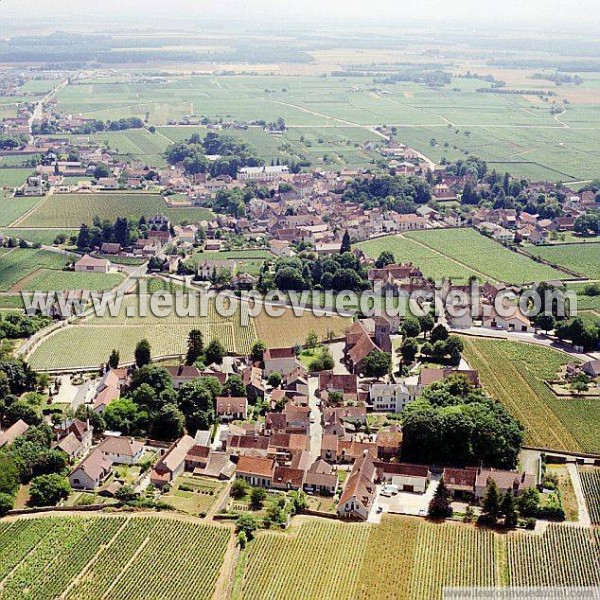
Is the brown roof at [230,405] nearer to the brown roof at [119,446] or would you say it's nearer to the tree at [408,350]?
the brown roof at [119,446]

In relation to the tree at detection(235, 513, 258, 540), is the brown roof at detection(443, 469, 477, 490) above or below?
above

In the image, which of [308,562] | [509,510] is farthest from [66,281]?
[509,510]

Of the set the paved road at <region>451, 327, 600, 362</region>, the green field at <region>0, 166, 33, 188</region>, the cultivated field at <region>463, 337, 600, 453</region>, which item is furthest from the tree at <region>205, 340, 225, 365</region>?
the green field at <region>0, 166, 33, 188</region>

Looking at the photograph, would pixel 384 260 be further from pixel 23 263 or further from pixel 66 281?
pixel 23 263

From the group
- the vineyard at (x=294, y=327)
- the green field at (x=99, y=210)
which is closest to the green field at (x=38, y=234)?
the green field at (x=99, y=210)

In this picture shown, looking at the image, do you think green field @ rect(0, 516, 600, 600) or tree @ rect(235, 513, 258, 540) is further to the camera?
tree @ rect(235, 513, 258, 540)

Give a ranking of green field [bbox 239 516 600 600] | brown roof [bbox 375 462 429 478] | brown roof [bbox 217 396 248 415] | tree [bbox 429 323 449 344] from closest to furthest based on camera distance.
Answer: green field [bbox 239 516 600 600], brown roof [bbox 375 462 429 478], brown roof [bbox 217 396 248 415], tree [bbox 429 323 449 344]

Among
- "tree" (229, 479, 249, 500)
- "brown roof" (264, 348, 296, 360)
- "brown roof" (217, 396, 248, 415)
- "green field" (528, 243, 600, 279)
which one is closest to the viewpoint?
"tree" (229, 479, 249, 500)

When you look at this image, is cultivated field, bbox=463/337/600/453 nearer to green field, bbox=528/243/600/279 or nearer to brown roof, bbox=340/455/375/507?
brown roof, bbox=340/455/375/507
